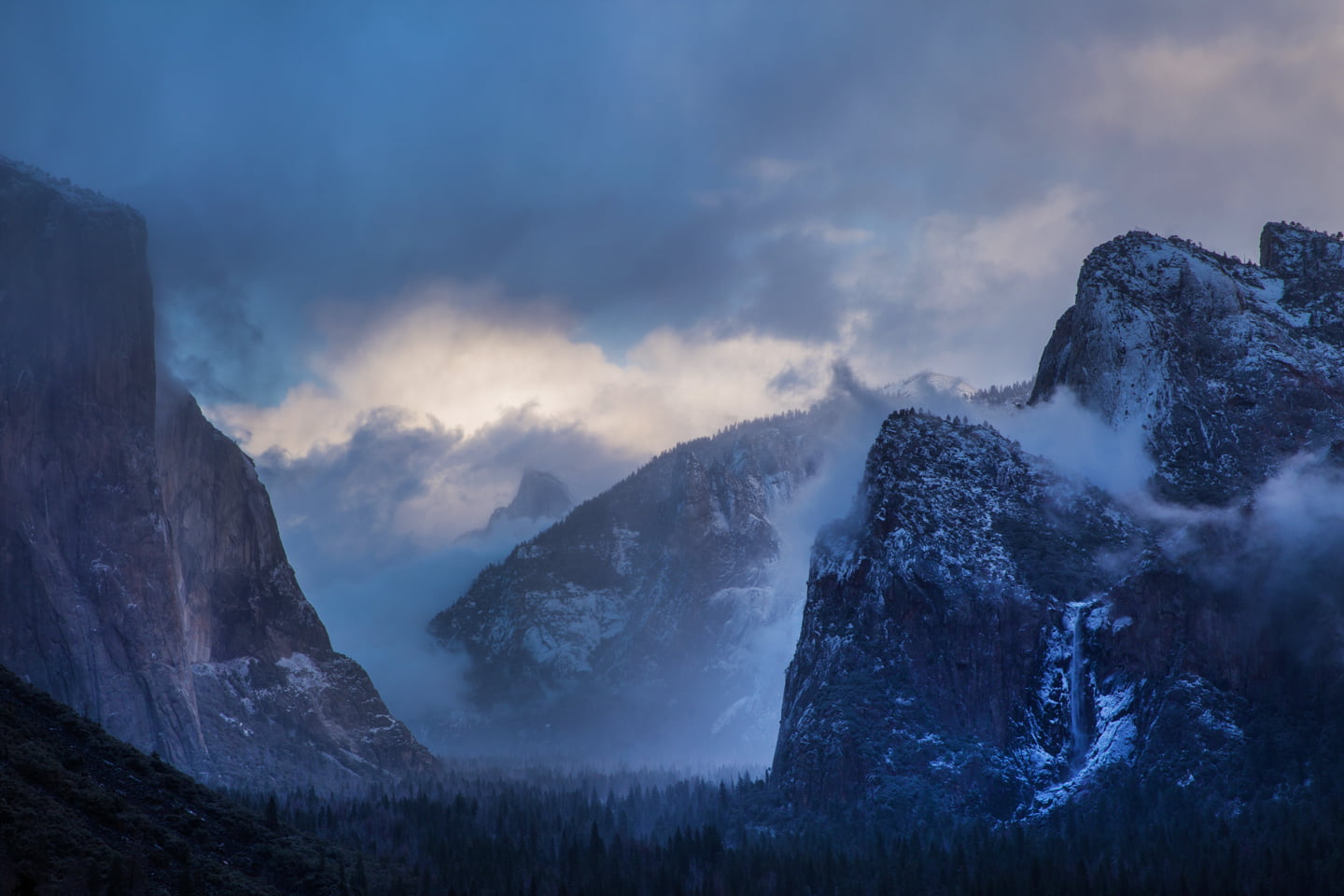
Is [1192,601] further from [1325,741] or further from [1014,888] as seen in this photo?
[1014,888]

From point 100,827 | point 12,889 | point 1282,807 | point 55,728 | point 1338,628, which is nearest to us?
point 12,889

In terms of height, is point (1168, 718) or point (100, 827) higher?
point (1168, 718)

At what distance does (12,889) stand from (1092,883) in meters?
110

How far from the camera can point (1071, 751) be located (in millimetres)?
198625

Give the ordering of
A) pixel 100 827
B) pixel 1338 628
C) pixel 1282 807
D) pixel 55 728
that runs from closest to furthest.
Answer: pixel 100 827
pixel 55 728
pixel 1282 807
pixel 1338 628

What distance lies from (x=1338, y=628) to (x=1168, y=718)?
26.0 meters

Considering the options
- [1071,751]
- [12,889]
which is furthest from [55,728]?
[1071,751]

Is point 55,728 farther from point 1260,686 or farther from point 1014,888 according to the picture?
point 1260,686

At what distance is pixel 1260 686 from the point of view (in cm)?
19088

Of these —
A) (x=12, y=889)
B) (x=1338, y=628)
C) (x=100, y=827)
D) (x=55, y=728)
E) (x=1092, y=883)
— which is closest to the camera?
(x=12, y=889)

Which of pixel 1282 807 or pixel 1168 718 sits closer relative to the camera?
pixel 1282 807

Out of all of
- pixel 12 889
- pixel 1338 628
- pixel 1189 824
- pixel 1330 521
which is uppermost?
pixel 1330 521


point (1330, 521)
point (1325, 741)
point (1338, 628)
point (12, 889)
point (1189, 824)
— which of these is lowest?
point (12, 889)

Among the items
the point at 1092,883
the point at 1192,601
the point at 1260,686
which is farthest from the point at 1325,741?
the point at 1092,883
